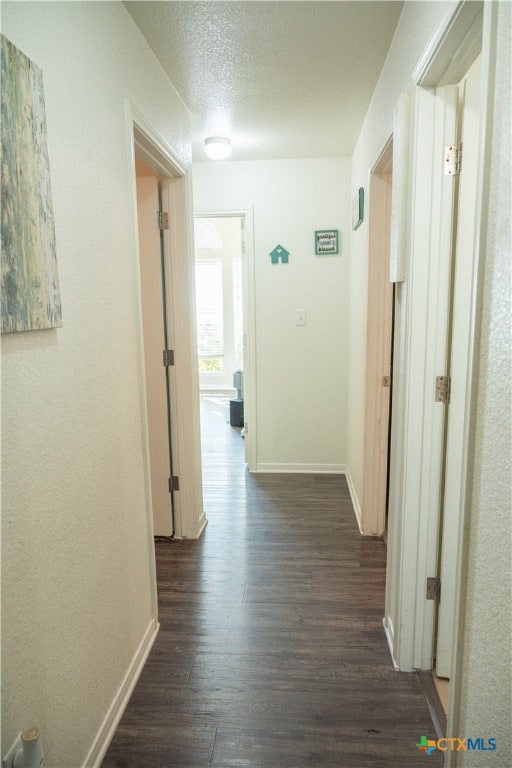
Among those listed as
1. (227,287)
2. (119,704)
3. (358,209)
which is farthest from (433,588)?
(227,287)

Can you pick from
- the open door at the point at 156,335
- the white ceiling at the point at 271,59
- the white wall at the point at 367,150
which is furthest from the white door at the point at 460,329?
the open door at the point at 156,335

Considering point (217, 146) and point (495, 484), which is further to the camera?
point (217, 146)

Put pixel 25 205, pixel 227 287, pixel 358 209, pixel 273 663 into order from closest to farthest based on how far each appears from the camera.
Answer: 1. pixel 25 205
2. pixel 273 663
3. pixel 358 209
4. pixel 227 287

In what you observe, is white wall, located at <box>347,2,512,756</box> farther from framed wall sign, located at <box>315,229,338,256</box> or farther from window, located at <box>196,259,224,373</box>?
window, located at <box>196,259,224,373</box>

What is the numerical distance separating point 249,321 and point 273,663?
101 inches

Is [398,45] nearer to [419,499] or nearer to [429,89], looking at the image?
[429,89]

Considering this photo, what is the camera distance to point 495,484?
3.03 feet

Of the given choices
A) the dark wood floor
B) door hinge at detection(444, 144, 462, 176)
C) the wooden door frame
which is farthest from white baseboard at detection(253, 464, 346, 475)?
door hinge at detection(444, 144, 462, 176)

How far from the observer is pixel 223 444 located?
15.8 ft

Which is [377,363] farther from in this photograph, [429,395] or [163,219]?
[163,219]

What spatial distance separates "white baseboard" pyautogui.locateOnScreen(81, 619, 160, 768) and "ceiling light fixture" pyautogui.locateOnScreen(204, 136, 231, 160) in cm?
280

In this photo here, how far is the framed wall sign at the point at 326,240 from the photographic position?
3.66 metres

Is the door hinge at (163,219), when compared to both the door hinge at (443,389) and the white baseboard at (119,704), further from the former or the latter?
the white baseboard at (119,704)

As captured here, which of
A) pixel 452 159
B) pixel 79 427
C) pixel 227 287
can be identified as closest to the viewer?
pixel 79 427
